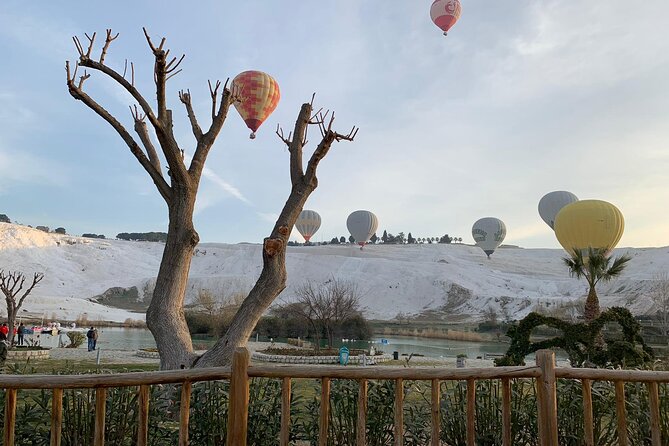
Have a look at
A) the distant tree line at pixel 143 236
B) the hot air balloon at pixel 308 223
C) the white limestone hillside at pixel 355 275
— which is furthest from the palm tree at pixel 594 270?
the distant tree line at pixel 143 236

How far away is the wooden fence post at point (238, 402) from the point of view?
374cm

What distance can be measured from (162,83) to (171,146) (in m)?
0.81

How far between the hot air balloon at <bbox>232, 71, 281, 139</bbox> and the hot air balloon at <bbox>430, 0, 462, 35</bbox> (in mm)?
11920

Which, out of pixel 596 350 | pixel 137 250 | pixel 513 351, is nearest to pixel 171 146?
pixel 513 351

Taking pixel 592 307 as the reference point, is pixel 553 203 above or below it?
above

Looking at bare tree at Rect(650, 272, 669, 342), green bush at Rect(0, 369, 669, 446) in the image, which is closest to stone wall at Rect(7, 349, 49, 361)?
green bush at Rect(0, 369, 669, 446)

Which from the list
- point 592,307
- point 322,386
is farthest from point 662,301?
point 322,386

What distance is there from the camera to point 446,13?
2577cm

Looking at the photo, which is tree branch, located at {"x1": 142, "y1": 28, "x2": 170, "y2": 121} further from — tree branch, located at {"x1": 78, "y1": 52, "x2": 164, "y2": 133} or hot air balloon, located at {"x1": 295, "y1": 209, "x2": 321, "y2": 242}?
hot air balloon, located at {"x1": 295, "y1": 209, "x2": 321, "y2": 242}

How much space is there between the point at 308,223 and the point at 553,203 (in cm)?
2743

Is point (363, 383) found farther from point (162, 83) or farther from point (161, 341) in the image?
point (162, 83)

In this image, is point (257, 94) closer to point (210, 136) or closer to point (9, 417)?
point (210, 136)

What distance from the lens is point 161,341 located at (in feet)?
23.0

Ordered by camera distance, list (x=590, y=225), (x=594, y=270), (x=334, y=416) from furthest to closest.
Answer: (x=590, y=225) → (x=594, y=270) → (x=334, y=416)
